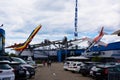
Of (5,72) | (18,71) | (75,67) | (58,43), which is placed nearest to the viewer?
(5,72)

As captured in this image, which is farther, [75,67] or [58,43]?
[58,43]

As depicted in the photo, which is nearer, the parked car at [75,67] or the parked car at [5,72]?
the parked car at [5,72]

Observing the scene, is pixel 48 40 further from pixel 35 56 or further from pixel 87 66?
pixel 87 66

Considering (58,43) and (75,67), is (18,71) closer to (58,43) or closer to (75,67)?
(75,67)

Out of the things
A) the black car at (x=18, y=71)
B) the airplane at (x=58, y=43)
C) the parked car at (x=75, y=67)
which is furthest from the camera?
the airplane at (x=58, y=43)

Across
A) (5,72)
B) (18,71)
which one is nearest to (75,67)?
A: (18,71)

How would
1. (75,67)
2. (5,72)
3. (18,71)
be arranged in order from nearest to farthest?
1. (5,72)
2. (18,71)
3. (75,67)

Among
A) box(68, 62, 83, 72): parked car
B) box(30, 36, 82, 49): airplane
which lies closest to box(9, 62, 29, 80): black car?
box(68, 62, 83, 72): parked car

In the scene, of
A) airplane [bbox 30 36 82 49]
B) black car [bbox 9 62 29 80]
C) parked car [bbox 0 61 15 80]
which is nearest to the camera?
parked car [bbox 0 61 15 80]

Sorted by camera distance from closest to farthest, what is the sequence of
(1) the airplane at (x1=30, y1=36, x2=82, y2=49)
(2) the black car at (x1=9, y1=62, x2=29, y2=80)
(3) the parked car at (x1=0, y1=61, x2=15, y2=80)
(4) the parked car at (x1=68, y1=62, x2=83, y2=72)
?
1. (3) the parked car at (x1=0, y1=61, x2=15, y2=80)
2. (2) the black car at (x1=9, y1=62, x2=29, y2=80)
3. (4) the parked car at (x1=68, y1=62, x2=83, y2=72)
4. (1) the airplane at (x1=30, y1=36, x2=82, y2=49)

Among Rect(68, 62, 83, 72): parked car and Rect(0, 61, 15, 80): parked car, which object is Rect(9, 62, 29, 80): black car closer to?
Rect(0, 61, 15, 80): parked car

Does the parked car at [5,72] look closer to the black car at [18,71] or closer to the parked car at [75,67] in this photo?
the black car at [18,71]

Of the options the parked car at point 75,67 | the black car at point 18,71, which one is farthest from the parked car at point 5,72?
the parked car at point 75,67

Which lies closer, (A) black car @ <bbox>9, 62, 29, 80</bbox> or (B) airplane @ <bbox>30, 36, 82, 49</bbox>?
(A) black car @ <bbox>9, 62, 29, 80</bbox>
